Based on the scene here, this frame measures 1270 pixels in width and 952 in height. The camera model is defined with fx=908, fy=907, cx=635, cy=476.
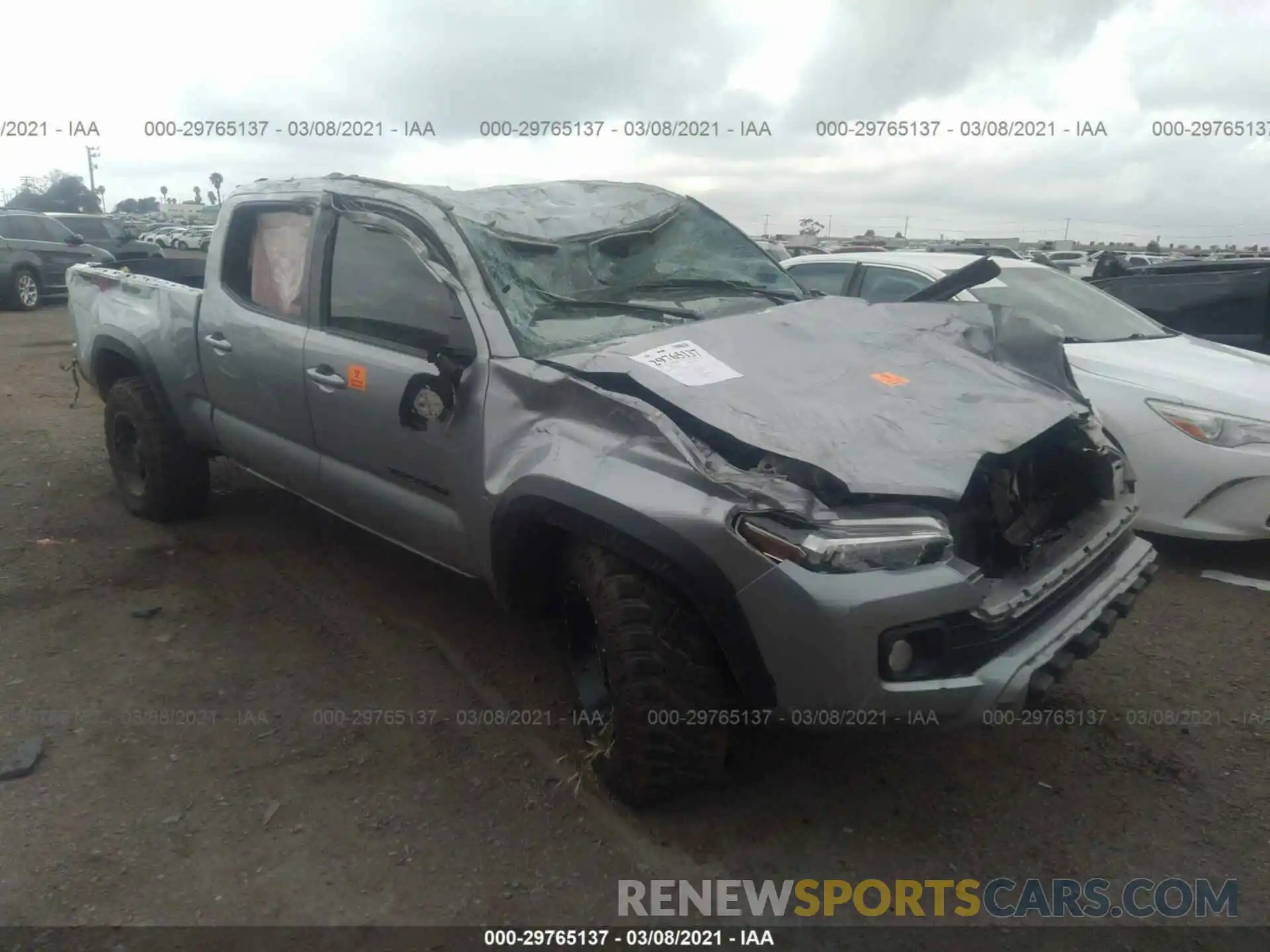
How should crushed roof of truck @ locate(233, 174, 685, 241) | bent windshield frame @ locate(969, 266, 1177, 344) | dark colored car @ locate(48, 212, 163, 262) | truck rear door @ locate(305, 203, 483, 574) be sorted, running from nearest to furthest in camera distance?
truck rear door @ locate(305, 203, 483, 574) → crushed roof of truck @ locate(233, 174, 685, 241) → bent windshield frame @ locate(969, 266, 1177, 344) → dark colored car @ locate(48, 212, 163, 262)

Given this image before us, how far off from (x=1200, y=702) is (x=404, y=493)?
9.75ft

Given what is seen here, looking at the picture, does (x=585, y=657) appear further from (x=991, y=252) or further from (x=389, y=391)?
(x=991, y=252)

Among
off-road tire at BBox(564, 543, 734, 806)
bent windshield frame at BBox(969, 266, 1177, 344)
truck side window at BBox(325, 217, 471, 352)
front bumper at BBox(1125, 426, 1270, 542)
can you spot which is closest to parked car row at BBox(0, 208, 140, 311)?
truck side window at BBox(325, 217, 471, 352)

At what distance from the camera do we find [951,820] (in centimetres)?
266

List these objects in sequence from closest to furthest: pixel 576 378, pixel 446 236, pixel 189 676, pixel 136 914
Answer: pixel 136 914
pixel 576 378
pixel 446 236
pixel 189 676

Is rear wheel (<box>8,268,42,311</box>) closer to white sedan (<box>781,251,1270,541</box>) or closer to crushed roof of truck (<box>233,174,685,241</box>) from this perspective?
crushed roof of truck (<box>233,174,685,241</box>)

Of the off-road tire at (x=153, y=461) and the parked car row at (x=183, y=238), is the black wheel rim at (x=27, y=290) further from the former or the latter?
the parked car row at (x=183, y=238)

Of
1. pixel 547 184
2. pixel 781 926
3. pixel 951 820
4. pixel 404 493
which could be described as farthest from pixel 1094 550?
pixel 547 184

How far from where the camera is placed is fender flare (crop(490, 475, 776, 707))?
7.40ft

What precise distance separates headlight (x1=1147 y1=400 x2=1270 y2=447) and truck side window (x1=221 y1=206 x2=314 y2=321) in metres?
3.97

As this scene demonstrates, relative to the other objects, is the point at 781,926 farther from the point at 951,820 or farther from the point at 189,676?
the point at 189,676

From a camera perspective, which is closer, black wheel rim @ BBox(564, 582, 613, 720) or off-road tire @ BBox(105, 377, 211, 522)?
black wheel rim @ BBox(564, 582, 613, 720)

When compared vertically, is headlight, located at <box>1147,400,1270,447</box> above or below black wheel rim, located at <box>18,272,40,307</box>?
above

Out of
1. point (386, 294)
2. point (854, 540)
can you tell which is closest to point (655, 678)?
point (854, 540)
